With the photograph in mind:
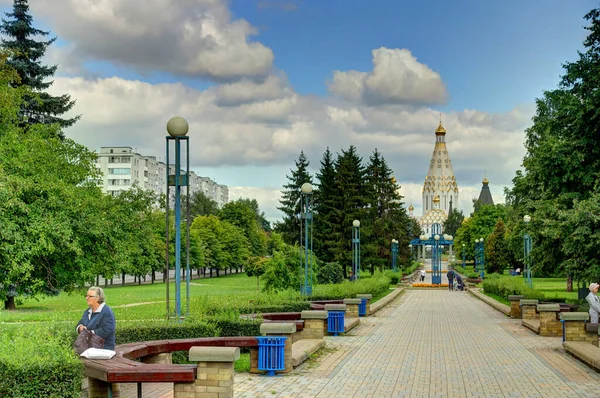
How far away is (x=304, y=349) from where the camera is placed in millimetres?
13984

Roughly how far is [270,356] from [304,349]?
2100 mm

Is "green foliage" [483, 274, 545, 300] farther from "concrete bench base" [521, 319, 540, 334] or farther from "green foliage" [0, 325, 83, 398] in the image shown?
"green foliage" [0, 325, 83, 398]

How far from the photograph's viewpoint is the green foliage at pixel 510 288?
28625mm

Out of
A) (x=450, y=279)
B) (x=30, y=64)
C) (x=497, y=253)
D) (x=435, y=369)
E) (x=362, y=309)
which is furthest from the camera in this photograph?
(x=497, y=253)

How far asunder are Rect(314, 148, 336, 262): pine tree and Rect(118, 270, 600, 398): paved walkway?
123ft

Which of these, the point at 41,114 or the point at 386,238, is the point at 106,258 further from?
the point at 386,238

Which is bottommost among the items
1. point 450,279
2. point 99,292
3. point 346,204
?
point 450,279

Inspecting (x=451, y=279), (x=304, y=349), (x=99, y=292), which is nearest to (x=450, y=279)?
(x=451, y=279)

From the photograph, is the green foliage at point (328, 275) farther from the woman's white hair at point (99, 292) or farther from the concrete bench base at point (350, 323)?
the woman's white hair at point (99, 292)

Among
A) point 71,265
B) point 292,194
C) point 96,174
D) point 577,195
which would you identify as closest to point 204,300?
point 71,265

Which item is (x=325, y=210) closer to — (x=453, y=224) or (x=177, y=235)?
(x=177, y=235)

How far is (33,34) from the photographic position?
4362 cm

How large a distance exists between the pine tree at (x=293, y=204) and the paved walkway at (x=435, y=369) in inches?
1768

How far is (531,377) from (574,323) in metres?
4.13
